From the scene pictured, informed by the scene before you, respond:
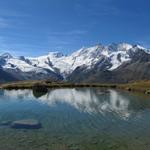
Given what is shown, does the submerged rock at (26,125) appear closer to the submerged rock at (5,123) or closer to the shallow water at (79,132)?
the submerged rock at (5,123)

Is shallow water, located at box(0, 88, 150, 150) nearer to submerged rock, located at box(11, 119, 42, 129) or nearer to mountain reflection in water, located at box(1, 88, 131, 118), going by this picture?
submerged rock, located at box(11, 119, 42, 129)

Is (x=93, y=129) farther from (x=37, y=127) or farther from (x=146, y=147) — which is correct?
(x=146, y=147)

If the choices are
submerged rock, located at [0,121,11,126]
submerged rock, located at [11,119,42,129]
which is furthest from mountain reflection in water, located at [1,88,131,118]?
submerged rock, located at [0,121,11,126]

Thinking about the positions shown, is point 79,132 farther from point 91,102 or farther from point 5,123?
point 91,102

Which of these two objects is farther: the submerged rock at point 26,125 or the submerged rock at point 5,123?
the submerged rock at point 5,123

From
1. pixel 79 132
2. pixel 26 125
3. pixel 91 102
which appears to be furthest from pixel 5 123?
pixel 91 102

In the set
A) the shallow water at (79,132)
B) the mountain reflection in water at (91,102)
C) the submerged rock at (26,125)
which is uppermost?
the mountain reflection in water at (91,102)

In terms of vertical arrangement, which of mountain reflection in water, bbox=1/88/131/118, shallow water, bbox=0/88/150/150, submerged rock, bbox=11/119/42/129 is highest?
mountain reflection in water, bbox=1/88/131/118

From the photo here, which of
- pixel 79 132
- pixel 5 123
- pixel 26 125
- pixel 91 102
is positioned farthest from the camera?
pixel 91 102

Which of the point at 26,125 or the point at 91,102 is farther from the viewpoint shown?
the point at 91,102

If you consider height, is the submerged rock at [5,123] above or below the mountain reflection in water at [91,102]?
below

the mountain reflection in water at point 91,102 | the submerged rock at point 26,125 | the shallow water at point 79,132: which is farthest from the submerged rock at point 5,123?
the mountain reflection in water at point 91,102

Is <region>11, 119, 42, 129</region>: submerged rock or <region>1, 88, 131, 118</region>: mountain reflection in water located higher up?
<region>1, 88, 131, 118</region>: mountain reflection in water

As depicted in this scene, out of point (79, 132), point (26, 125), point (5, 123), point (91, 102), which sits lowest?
point (79, 132)
